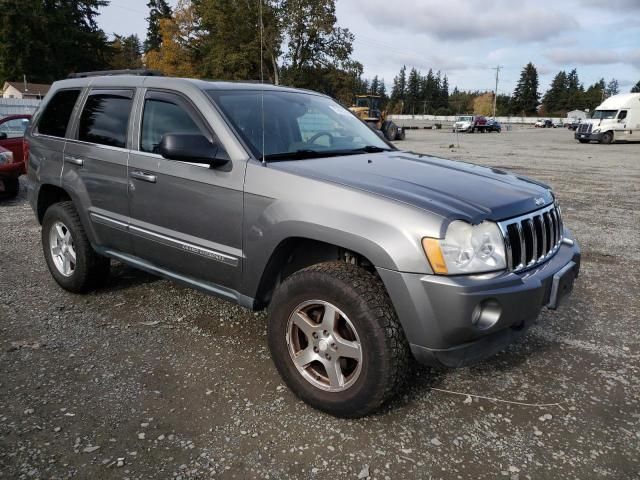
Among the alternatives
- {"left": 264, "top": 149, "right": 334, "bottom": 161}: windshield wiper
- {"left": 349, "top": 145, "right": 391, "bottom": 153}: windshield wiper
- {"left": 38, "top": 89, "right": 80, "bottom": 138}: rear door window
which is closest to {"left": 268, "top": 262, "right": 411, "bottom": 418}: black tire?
{"left": 264, "top": 149, "right": 334, "bottom": 161}: windshield wiper

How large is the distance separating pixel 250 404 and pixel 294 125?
1.89m

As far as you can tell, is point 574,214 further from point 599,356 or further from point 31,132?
point 31,132

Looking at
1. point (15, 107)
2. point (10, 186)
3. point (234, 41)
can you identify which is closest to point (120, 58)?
point (234, 41)

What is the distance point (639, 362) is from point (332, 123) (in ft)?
8.91

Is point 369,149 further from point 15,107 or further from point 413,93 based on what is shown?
point 413,93

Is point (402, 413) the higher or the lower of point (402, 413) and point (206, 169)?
the lower

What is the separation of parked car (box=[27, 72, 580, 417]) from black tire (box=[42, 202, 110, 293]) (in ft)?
Answer: 0.08

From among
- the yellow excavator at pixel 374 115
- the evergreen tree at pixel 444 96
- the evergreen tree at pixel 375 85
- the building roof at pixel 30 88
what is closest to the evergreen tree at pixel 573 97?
the evergreen tree at pixel 444 96

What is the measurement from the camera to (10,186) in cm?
911

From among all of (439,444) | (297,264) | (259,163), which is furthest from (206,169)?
(439,444)

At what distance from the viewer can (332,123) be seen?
150 inches

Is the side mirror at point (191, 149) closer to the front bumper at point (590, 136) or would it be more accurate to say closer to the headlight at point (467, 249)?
the headlight at point (467, 249)

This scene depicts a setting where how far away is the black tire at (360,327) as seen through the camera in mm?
2402

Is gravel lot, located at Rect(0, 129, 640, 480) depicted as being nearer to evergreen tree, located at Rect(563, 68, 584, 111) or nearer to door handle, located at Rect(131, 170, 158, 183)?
door handle, located at Rect(131, 170, 158, 183)
